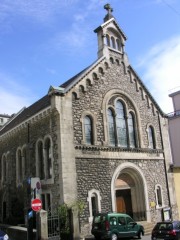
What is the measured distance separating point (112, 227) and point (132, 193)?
23.5ft

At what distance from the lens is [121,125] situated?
80.3 feet

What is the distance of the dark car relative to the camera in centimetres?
1641

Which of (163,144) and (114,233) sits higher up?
(163,144)

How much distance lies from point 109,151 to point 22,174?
7239 millimetres

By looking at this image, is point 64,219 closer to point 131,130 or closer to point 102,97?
point 102,97

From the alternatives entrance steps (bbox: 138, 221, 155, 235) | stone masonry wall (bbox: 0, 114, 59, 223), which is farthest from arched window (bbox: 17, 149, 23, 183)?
entrance steps (bbox: 138, 221, 155, 235)

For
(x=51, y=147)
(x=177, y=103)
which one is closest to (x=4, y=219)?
(x=51, y=147)

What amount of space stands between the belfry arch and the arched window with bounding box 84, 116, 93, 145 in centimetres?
326

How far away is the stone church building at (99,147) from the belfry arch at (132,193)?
0.07 m

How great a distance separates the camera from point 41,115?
22.0 m

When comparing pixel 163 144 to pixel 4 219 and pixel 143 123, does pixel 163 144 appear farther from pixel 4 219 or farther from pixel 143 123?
pixel 4 219

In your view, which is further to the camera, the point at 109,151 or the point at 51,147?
the point at 109,151

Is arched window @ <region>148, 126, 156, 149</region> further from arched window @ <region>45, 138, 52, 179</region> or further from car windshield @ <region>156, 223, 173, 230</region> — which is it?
car windshield @ <region>156, 223, 173, 230</region>

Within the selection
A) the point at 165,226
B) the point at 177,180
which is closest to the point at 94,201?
the point at 165,226
